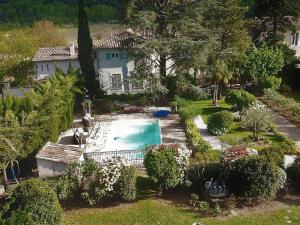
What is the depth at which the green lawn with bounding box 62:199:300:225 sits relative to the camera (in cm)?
1991

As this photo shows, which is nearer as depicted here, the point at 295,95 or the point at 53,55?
the point at 295,95

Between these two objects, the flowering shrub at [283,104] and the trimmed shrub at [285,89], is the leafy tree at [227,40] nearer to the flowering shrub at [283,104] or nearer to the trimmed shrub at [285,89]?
the flowering shrub at [283,104]

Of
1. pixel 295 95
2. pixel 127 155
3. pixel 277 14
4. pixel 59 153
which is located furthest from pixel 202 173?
pixel 277 14

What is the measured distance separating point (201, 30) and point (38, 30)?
98.3 ft

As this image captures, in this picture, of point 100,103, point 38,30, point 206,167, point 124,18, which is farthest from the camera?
point 38,30

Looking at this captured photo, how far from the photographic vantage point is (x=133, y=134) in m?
32.8

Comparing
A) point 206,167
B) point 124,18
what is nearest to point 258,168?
point 206,167

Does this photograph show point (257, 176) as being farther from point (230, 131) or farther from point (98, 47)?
point (98, 47)

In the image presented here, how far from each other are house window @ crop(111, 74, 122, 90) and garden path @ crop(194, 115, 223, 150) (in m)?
11.2

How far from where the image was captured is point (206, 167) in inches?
880

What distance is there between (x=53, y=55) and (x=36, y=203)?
2935cm

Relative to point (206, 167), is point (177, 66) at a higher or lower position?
higher

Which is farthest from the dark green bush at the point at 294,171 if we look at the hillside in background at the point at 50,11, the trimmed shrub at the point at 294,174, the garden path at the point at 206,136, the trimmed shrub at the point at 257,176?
the hillside in background at the point at 50,11

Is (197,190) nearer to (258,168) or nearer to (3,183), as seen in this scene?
(258,168)
